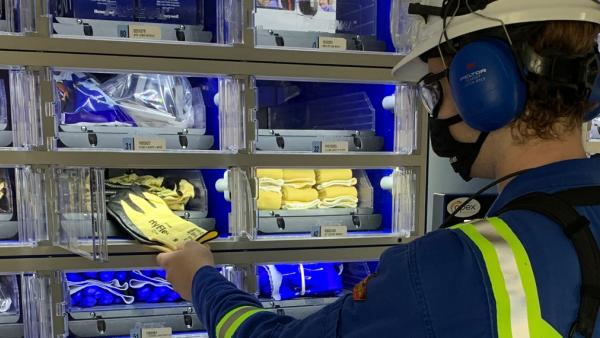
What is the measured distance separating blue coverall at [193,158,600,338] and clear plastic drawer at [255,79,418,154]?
1.07 m

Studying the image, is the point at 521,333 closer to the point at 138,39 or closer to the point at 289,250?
the point at 289,250

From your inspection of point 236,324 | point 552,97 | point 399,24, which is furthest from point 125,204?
point 552,97

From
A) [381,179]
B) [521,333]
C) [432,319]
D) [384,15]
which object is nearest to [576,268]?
[521,333]

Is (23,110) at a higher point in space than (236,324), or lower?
higher

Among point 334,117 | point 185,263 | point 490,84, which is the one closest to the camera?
point 490,84

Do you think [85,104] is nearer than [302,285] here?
Yes

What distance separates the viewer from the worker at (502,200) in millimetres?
822

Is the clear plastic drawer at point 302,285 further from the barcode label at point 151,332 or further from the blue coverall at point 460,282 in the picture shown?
the blue coverall at point 460,282

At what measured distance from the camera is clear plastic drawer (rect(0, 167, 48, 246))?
1.69 meters

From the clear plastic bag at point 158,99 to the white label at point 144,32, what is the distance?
0.26 metres

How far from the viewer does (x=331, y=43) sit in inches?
74.9

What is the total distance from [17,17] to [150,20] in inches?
16.0

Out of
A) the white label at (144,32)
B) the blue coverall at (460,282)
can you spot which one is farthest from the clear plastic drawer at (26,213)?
the blue coverall at (460,282)

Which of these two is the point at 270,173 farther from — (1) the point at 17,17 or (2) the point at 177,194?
(1) the point at 17,17
